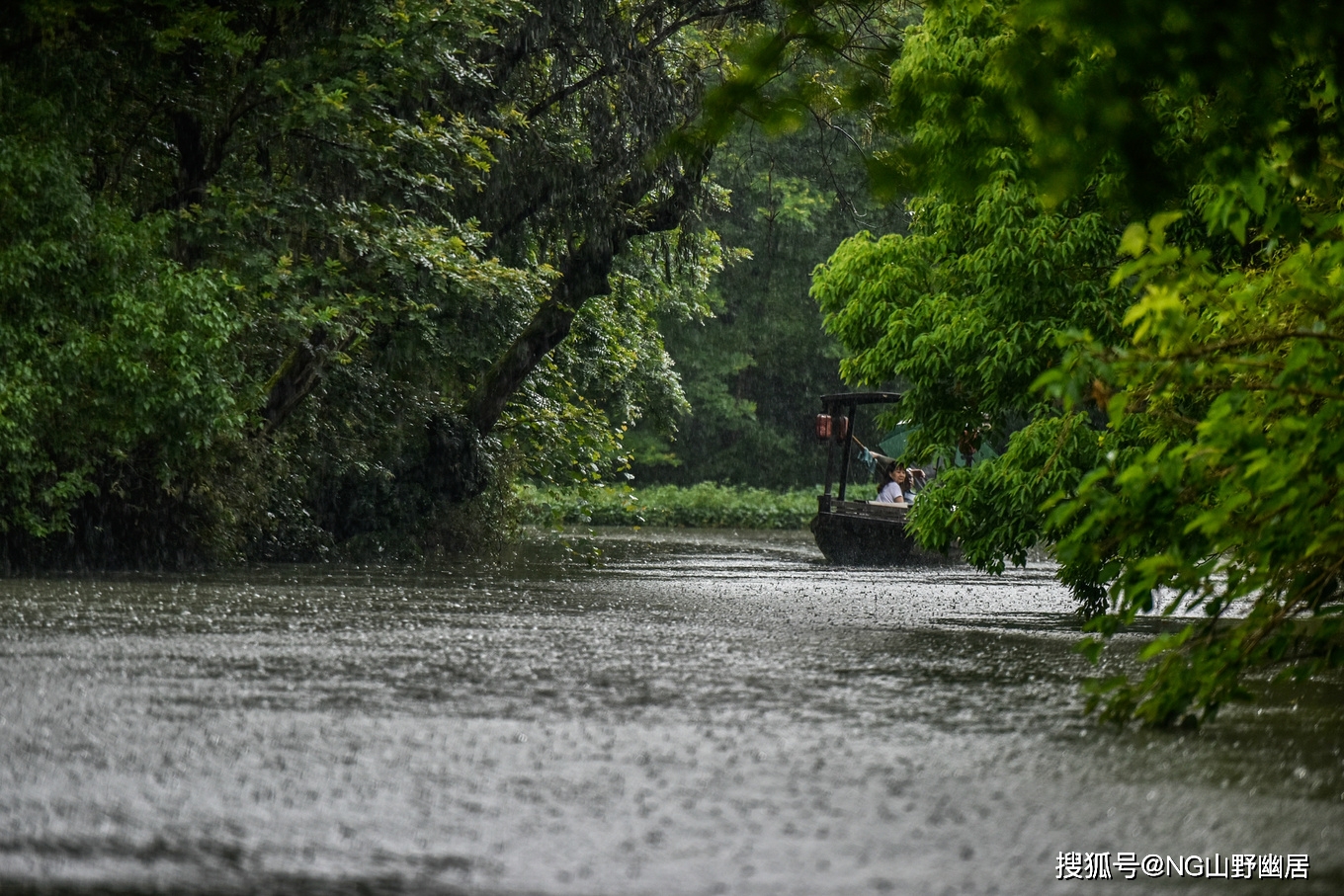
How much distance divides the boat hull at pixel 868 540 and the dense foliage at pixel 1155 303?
520 inches

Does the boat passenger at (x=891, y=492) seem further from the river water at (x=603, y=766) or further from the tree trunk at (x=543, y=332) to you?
the river water at (x=603, y=766)

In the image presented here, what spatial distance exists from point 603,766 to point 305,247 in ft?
49.5

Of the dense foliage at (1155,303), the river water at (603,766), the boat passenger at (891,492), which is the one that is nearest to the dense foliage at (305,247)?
the dense foliage at (1155,303)

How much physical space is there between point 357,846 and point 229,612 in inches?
345

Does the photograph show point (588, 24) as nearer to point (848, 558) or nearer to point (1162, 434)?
point (848, 558)

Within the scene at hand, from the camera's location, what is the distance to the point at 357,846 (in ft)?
16.3

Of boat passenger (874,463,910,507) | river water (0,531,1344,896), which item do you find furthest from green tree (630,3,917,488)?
river water (0,531,1344,896)

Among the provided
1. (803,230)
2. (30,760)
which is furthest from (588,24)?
(803,230)

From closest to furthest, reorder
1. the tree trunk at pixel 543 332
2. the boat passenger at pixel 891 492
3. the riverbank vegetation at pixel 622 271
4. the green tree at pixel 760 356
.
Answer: the riverbank vegetation at pixel 622 271, the tree trunk at pixel 543 332, the boat passenger at pixel 891 492, the green tree at pixel 760 356

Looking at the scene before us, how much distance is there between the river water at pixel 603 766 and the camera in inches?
187

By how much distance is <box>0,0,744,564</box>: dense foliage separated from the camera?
17.1 metres

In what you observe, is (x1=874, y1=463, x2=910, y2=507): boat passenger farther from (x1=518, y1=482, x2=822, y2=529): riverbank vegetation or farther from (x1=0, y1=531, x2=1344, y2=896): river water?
(x1=0, y1=531, x2=1344, y2=896): river water

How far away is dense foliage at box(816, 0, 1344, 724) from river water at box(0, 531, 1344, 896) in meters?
0.70

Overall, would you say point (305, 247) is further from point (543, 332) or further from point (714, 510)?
point (714, 510)
